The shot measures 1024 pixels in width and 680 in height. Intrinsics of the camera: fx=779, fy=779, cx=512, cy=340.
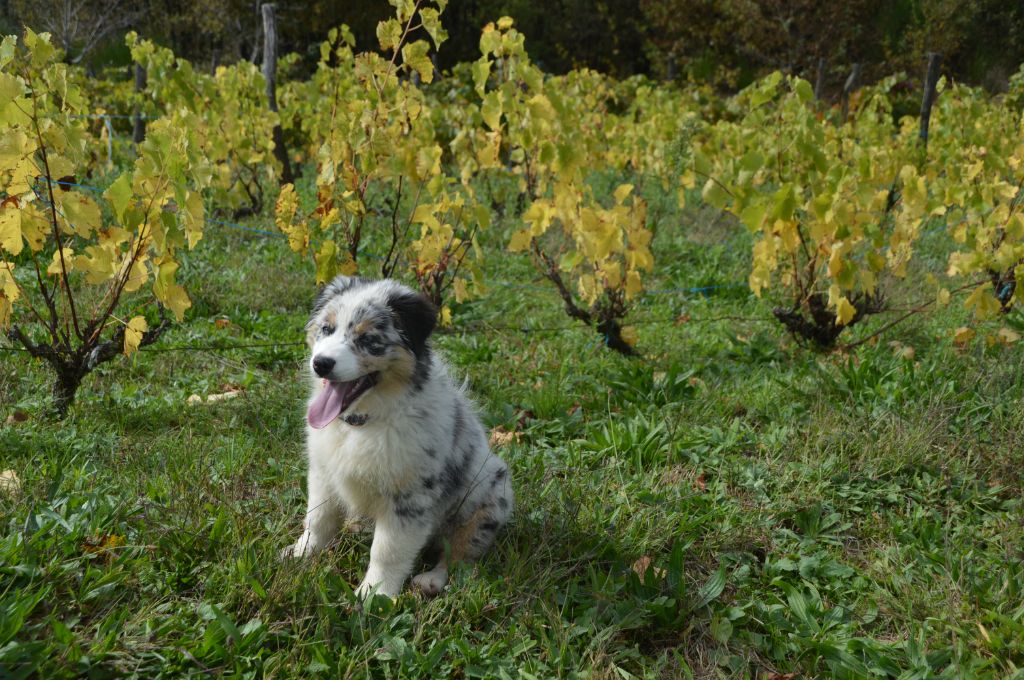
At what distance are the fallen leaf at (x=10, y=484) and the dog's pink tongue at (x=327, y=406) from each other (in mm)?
1123

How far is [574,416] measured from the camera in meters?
4.12

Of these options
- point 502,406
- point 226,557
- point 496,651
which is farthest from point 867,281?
point 226,557

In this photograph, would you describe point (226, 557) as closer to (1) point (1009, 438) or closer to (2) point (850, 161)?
(1) point (1009, 438)

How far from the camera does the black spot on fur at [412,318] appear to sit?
269 cm

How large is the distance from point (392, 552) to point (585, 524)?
2.76 ft

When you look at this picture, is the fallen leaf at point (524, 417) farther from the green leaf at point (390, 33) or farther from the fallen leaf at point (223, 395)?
the green leaf at point (390, 33)

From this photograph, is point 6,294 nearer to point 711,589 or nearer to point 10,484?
point 10,484

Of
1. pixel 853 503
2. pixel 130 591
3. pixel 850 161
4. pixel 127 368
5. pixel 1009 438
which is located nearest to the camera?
pixel 130 591

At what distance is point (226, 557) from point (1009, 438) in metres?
3.57

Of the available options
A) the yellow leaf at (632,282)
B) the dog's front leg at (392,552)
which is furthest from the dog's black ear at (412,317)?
the yellow leaf at (632,282)

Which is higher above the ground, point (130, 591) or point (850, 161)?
point (850, 161)

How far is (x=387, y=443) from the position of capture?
263 centimetres

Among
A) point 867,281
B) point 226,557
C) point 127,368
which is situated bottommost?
point 127,368

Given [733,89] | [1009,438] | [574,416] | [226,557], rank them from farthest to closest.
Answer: [733,89] < [574,416] < [1009,438] < [226,557]
